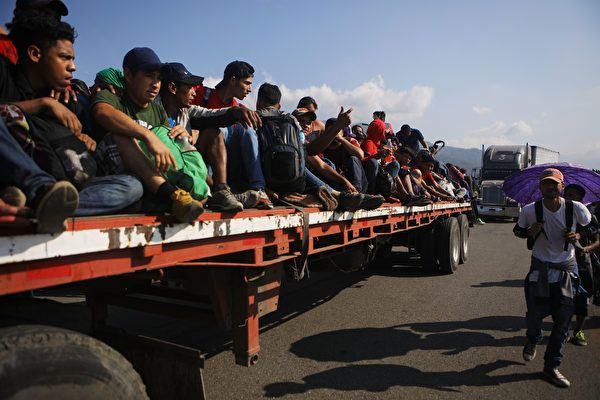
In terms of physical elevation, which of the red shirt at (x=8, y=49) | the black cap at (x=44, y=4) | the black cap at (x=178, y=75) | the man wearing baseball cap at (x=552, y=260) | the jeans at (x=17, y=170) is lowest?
the man wearing baseball cap at (x=552, y=260)

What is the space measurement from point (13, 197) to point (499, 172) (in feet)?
74.3

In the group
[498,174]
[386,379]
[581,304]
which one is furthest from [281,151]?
[498,174]

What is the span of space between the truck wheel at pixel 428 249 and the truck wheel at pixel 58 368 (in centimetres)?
666

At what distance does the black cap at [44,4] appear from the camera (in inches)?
90.3

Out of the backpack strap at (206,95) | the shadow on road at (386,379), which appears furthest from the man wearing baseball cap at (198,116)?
the shadow on road at (386,379)

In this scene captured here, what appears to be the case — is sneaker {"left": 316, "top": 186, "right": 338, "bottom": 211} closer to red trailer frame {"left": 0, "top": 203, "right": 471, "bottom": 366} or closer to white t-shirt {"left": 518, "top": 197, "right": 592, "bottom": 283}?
red trailer frame {"left": 0, "top": 203, "right": 471, "bottom": 366}

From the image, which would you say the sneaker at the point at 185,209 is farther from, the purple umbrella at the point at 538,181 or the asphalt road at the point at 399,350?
the purple umbrella at the point at 538,181

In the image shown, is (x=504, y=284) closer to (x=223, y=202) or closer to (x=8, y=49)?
(x=223, y=202)

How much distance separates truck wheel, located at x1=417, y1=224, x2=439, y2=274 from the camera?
7629 mm

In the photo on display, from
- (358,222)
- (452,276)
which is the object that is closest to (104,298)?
(358,222)

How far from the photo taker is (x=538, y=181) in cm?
480

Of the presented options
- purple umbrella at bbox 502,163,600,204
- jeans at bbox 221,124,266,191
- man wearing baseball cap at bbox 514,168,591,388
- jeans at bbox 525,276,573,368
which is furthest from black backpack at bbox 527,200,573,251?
jeans at bbox 221,124,266,191

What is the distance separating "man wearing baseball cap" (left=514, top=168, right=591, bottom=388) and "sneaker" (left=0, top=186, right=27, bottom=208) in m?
4.01

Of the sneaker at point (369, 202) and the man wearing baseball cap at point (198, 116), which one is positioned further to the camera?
the sneaker at point (369, 202)
